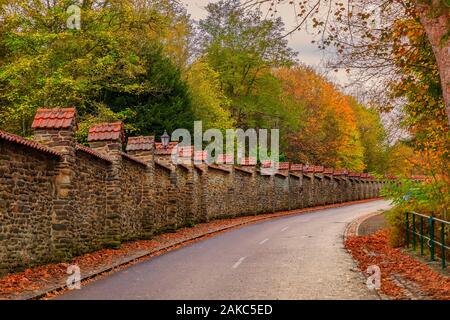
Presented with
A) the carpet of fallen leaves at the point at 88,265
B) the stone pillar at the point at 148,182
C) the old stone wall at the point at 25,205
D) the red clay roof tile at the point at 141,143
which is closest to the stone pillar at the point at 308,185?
the carpet of fallen leaves at the point at 88,265

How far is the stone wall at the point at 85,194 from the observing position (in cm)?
1211

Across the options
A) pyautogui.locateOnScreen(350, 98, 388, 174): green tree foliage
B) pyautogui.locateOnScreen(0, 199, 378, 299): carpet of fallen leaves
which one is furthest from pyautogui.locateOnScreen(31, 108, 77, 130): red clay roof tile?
pyautogui.locateOnScreen(350, 98, 388, 174): green tree foliage

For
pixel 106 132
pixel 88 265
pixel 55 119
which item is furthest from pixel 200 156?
pixel 88 265

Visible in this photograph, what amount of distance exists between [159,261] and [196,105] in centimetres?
3194

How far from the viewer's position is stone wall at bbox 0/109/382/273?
12.1 m

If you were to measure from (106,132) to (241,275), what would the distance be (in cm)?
797

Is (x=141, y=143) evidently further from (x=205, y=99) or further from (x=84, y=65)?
(x=205, y=99)

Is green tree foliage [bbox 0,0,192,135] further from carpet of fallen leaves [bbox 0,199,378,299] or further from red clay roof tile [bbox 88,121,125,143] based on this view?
carpet of fallen leaves [bbox 0,199,378,299]

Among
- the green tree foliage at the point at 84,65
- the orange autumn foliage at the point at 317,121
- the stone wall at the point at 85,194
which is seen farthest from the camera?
the orange autumn foliage at the point at 317,121

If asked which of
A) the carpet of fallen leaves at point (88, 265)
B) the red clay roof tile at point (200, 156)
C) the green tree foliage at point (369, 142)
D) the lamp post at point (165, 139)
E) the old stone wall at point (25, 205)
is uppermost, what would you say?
the green tree foliage at point (369, 142)

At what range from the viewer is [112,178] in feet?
58.2

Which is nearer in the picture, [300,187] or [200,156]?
[200,156]

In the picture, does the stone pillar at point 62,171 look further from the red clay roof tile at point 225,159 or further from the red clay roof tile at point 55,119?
the red clay roof tile at point 225,159
